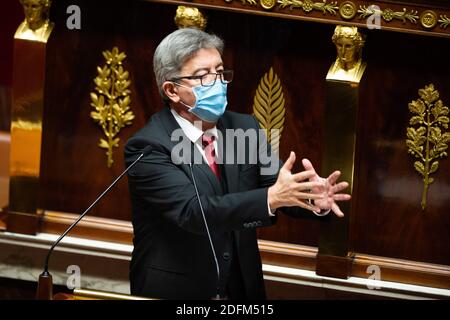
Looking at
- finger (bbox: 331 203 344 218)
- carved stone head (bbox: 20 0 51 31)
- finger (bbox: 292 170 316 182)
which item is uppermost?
carved stone head (bbox: 20 0 51 31)

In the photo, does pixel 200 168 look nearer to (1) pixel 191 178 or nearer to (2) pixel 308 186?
(1) pixel 191 178

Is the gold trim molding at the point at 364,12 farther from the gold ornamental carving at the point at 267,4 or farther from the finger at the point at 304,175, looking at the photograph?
the finger at the point at 304,175

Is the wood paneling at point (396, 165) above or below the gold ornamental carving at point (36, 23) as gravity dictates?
below

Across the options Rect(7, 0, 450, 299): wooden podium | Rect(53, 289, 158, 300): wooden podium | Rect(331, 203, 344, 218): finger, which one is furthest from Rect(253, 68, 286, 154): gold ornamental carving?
Rect(53, 289, 158, 300): wooden podium

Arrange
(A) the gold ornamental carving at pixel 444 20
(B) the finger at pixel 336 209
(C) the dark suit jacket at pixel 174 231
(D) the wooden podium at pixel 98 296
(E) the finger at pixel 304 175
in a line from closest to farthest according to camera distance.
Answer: (D) the wooden podium at pixel 98 296
(E) the finger at pixel 304 175
(B) the finger at pixel 336 209
(C) the dark suit jacket at pixel 174 231
(A) the gold ornamental carving at pixel 444 20

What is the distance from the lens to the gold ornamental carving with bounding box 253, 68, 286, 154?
160 inches

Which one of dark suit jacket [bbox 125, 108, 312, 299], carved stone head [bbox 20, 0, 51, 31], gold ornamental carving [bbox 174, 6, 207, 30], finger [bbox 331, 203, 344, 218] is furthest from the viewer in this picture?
carved stone head [bbox 20, 0, 51, 31]

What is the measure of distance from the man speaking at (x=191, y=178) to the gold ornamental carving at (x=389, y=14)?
86 centimetres

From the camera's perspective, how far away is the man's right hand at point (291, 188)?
9.00 feet

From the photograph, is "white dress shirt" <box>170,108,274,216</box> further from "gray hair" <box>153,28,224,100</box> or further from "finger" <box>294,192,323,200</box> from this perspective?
"finger" <box>294,192,323,200</box>

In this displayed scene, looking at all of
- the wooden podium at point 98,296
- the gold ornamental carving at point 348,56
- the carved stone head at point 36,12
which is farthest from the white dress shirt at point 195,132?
the carved stone head at point 36,12

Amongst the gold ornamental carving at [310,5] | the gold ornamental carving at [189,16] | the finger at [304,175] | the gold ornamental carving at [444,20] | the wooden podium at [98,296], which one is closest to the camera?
the wooden podium at [98,296]

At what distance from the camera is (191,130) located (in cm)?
311

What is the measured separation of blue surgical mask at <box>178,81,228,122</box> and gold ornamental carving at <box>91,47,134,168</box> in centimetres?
113
